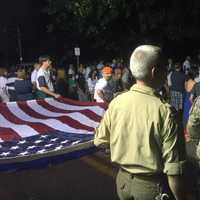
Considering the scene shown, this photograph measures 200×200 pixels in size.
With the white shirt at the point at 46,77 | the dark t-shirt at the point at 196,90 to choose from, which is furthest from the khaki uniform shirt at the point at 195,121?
the white shirt at the point at 46,77

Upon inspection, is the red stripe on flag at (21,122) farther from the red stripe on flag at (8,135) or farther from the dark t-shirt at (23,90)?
the dark t-shirt at (23,90)

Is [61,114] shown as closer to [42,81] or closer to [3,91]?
[42,81]

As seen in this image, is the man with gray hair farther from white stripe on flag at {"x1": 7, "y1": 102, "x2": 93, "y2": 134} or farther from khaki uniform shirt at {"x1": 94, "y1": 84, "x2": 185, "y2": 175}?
white stripe on flag at {"x1": 7, "y1": 102, "x2": 93, "y2": 134}

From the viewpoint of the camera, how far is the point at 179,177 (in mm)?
3205

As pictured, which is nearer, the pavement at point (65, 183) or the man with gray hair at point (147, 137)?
the man with gray hair at point (147, 137)

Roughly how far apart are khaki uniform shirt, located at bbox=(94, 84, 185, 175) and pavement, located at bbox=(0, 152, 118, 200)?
9.99 ft

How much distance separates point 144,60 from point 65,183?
3710mm

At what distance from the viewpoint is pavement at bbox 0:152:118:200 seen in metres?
6.50

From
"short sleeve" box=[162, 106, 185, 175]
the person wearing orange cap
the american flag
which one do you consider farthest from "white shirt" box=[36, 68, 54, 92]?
"short sleeve" box=[162, 106, 185, 175]

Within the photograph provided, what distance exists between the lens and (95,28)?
1099 inches

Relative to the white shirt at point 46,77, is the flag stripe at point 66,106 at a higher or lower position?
lower

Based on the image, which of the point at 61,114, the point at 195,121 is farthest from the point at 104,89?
the point at 195,121

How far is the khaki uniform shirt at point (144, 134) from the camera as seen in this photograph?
10.5ft

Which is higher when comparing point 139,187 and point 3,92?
point 139,187
